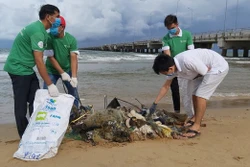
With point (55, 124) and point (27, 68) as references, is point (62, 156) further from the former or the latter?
point (27, 68)

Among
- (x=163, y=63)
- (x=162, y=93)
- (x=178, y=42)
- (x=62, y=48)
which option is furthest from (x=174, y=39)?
(x=62, y=48)

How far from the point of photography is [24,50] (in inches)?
125

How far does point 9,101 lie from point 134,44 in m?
66.1

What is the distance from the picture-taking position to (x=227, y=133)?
3729mm

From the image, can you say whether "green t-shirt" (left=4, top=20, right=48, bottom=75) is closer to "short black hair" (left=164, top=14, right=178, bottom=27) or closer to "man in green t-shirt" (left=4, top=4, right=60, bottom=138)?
"man in green t-shirt" (left=4, top=4, right=60, bottom=138)

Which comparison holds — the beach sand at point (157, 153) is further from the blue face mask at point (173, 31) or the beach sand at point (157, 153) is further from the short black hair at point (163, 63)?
the blue face mask at point (173, 31)

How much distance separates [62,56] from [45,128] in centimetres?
133

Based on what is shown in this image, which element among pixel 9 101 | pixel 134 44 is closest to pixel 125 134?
pixel 9 101

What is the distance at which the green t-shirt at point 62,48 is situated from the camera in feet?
12.7

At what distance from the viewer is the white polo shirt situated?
341 centimetres

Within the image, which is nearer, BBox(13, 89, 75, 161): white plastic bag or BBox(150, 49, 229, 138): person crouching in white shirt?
BBox(13, 89, 75, 161): white plastic bag

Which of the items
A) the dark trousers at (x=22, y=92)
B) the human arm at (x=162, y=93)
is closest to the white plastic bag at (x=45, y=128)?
the dark trousers at (x=22, y=92)

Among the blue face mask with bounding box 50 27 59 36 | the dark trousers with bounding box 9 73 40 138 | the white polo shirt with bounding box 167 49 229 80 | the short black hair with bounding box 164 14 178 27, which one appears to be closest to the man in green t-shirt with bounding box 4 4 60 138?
the dark trousers with bounding box 9 73 40 138

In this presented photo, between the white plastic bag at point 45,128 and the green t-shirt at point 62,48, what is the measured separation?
89 centimetres
